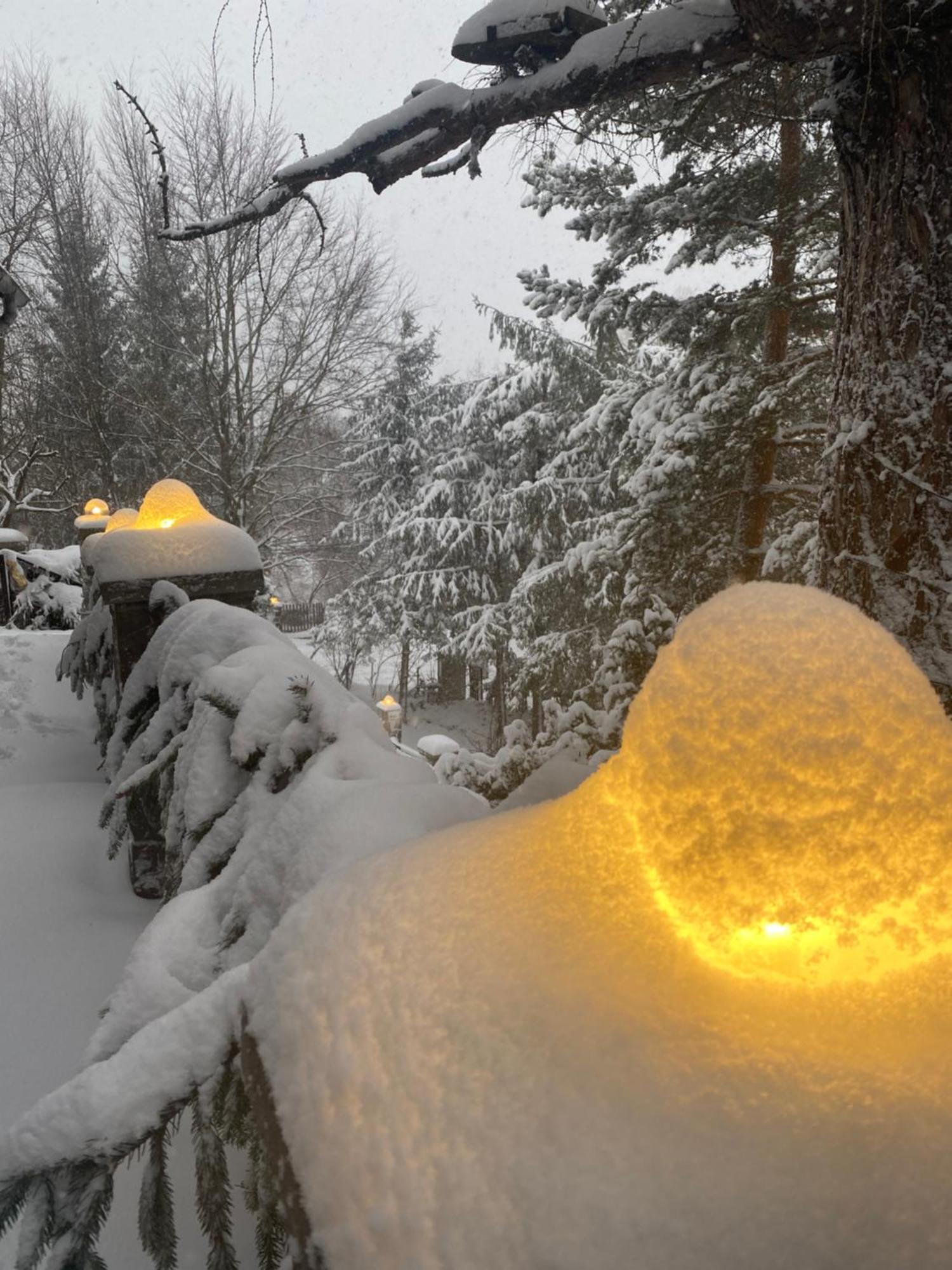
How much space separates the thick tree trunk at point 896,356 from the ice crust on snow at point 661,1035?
2645 millimetres

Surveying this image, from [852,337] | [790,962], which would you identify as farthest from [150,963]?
[852,337]

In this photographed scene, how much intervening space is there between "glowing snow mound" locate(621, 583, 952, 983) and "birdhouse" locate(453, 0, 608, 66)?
Result: 3.06 metres

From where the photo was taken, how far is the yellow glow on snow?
4102mm

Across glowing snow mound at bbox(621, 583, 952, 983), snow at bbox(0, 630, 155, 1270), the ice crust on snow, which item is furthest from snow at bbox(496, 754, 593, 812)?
snow at bbox(0, 630, 155, 1270)

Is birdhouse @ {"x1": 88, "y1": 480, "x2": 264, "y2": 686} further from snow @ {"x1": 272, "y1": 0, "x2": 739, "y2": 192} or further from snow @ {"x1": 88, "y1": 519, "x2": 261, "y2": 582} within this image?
snow @ {"x1": 272, "y1": 0, "x2": 739, "y2": 192}

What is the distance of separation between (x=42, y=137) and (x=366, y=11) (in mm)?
16501

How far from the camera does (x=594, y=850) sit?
3.15 ft

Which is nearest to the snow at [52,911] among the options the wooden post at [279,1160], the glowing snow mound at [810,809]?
the wooden post at [279,1160]

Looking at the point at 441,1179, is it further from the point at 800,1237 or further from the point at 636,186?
the point at 636,186

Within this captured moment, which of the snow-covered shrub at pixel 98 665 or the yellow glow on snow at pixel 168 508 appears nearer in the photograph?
the yellow glow on snow at pixel 168 508

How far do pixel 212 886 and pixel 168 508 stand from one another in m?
2.88

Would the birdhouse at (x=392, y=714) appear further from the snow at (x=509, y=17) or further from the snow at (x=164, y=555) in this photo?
the snow at (x=509, y=17)

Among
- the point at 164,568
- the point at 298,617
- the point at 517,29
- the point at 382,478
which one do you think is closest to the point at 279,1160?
the point at 164,568

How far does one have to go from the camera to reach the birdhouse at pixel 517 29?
2.90 metres
